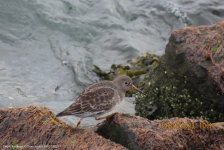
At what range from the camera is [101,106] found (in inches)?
188

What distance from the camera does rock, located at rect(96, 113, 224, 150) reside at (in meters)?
3.45

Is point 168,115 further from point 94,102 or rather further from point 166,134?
point 166,134

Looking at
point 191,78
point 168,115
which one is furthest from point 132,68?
point 191,78

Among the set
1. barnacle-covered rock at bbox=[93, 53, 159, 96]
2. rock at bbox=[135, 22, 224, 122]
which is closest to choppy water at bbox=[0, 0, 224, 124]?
barnacle-covered rock at bbox=[93, 53, 159, 96]

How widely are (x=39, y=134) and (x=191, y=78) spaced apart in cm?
337

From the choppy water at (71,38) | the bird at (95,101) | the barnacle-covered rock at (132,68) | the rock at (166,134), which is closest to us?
the rock at (166,134)

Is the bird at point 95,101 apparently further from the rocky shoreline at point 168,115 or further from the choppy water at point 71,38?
the choppy water at point 71,38

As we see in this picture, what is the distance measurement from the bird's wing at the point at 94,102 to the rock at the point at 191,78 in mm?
1486

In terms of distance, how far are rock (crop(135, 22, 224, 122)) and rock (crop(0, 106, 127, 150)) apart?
2482mm

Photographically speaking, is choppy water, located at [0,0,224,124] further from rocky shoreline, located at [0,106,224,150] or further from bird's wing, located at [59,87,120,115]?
rocky shoreline, located at [0,106,224,150]

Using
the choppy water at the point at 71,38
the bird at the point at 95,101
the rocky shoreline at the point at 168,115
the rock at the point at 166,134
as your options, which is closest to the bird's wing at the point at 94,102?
the bird at the point at 95,101

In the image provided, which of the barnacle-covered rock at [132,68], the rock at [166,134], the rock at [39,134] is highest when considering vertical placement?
the rock at [166,134]

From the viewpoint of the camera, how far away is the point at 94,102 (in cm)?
472

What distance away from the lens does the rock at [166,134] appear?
3.45 m
